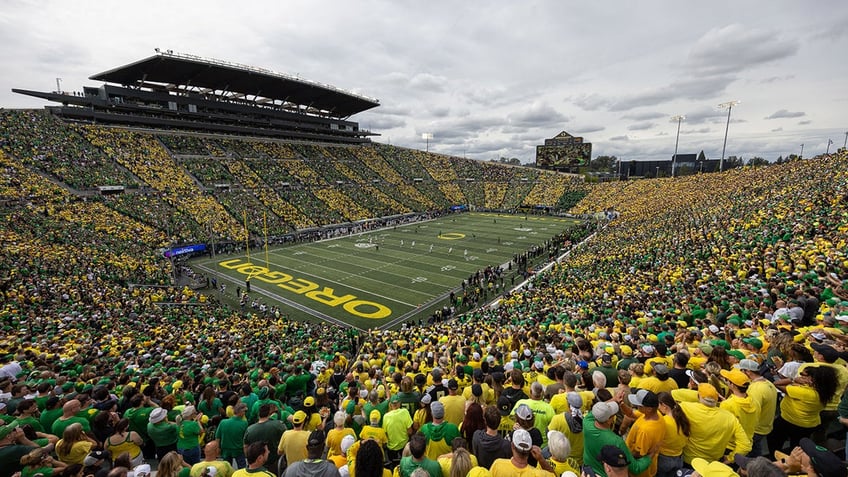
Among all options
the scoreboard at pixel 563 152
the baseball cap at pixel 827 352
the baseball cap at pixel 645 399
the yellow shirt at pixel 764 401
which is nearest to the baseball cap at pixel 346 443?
the baseball cap at pixel 645 399

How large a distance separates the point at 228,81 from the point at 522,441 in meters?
62.6

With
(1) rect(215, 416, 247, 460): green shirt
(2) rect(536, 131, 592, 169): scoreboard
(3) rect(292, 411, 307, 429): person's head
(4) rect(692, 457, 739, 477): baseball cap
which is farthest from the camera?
(2) rect(536, 131, 592, 169): scoreboard

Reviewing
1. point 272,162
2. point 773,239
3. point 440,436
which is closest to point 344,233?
point 272,162

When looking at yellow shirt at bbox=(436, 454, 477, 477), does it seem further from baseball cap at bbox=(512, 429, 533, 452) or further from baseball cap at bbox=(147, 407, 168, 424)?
baseball cap at bbox=(147, 407, 168, 424)

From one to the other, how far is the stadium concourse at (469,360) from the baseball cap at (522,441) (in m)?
0.05

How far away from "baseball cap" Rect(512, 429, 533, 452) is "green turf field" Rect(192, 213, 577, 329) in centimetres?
1680

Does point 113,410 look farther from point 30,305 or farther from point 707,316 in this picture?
point 30,305

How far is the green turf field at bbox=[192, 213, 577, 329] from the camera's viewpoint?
22.1 metres

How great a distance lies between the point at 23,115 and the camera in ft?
121

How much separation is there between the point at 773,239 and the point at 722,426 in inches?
583

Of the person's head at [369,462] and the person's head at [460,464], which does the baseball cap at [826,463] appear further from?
the person's head at [369,462]

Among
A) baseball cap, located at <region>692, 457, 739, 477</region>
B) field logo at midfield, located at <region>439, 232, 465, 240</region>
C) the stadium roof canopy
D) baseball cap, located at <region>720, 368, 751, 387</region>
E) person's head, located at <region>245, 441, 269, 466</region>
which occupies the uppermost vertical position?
the stadium roof canopy

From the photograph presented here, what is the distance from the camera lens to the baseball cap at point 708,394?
12.6 feet

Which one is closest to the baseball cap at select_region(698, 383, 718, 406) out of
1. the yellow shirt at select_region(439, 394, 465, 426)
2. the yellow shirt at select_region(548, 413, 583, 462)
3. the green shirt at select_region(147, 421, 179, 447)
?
the yellow shirt at select_region(548, 413, 583, 462)
